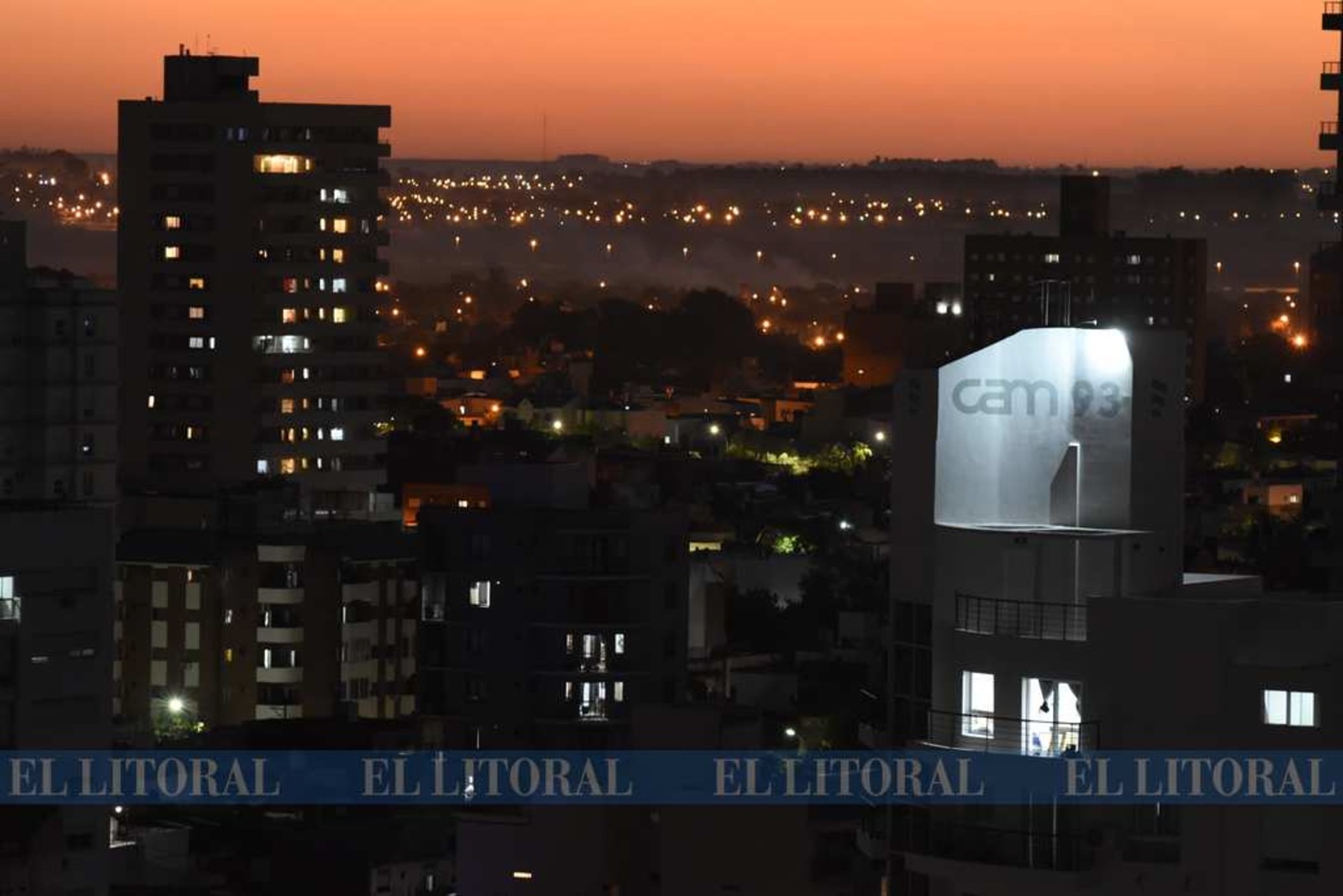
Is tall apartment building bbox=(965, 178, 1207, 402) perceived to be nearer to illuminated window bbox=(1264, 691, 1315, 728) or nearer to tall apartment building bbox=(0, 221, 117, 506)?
tall apartment building bbox=(0, 221, 117, 506)

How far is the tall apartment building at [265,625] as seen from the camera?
149 ft

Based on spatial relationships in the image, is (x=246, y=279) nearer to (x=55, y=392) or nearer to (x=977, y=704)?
(x=55, y=392)

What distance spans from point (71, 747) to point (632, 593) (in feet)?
45.9

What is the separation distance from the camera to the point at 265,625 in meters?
46.2

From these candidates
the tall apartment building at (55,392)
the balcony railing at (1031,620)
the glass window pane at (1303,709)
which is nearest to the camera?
the glass window pane at (1303,709)

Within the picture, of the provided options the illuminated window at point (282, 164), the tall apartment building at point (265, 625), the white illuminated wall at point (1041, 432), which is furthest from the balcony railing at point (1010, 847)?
the illuminated window at point (282, 164)

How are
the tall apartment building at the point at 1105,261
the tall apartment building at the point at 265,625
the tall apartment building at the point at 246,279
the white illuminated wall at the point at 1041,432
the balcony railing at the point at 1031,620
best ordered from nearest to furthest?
the balcony railing at the point at 1031,620, the white illuminated wall at the point at 1041,432, the tall apartment building at the point at 265,625, the tall apartment building at the point at 246,279, the tall apartment building at the point at 1105,261

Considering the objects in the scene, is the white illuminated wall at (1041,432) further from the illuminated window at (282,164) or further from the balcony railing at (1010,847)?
the illuminated window at (282,164)

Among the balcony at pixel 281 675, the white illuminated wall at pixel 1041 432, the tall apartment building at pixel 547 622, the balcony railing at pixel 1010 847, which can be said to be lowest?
the balcony at pixel 281 675

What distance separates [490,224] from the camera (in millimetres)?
173750

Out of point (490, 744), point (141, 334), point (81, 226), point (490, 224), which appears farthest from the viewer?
point (490, 224)

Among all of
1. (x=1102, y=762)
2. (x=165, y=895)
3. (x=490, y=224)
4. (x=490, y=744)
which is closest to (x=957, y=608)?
(x=1102, y=762)

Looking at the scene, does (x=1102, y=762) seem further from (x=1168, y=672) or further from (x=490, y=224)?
(x=490, y=224)

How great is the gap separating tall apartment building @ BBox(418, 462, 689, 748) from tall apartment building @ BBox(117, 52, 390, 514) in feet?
114
